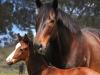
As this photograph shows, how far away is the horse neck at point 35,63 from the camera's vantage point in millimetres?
7348

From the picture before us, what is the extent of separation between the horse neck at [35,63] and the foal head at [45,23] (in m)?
1.68

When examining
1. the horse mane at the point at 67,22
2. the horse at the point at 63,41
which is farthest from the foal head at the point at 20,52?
the horse mane at the point at 67,22

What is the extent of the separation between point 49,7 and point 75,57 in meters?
0.90

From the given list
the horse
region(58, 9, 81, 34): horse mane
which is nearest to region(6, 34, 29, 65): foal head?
the horse

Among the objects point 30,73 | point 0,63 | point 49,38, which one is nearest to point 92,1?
point 0,63

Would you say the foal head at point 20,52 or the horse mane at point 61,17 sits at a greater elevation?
the horse mane at point 61,17

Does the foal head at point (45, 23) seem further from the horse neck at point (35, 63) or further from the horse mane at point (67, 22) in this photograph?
the horse neck at point (35, 63)

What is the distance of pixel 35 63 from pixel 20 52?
379 mm

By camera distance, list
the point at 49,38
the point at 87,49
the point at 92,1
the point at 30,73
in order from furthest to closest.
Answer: the point at 92,1
the point at 30,73
the point at 87,49
the point at 49,38

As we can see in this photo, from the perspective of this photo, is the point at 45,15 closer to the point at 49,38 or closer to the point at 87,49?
the point at 49,38

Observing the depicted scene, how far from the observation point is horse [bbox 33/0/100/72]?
5.72 meters

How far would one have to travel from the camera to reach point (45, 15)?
5.75m

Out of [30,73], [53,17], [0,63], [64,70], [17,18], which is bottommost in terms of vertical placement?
[0,63]

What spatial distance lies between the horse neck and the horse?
1065 millimetres
